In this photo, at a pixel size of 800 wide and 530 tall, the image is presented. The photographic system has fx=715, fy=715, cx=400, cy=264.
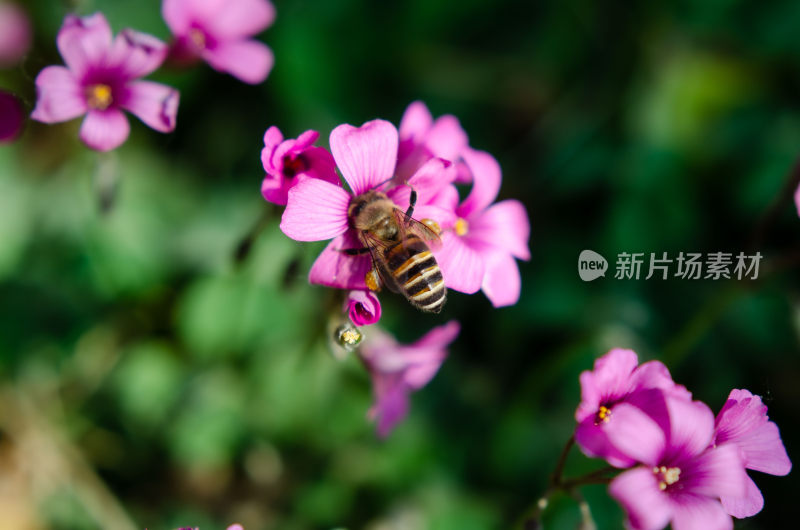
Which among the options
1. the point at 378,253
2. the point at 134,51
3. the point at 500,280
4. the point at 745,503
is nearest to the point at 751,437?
the point at 745,503

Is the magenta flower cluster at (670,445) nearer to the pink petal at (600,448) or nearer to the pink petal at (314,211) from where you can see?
the pink petal at (600,448)

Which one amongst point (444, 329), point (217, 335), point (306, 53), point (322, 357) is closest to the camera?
point (444, 329)

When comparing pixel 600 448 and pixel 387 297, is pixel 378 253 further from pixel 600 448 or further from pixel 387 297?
pixel 387 297

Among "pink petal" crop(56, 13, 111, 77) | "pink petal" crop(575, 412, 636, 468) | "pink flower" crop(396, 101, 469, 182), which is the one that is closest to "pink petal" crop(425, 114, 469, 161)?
"pink flower" crop(396, 101, 469, 182)

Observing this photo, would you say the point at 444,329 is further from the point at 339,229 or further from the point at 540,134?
the point at 540,134

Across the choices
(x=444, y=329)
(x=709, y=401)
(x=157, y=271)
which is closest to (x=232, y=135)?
(x=157, y=271)

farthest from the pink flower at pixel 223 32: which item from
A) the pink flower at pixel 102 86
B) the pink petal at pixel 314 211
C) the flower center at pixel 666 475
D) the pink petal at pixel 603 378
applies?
the flower center at pixel 666 475
